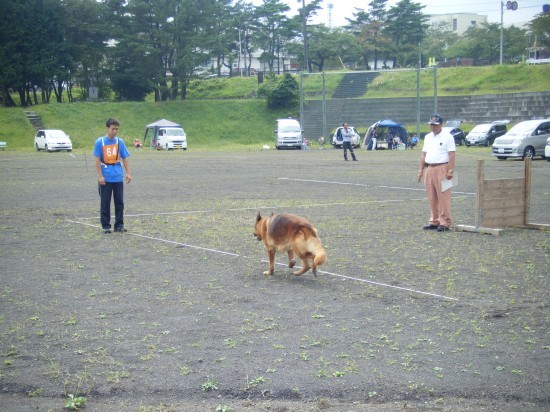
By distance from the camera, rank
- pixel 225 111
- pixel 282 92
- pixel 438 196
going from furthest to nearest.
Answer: pixel 282 92
pixel 225 111
pixel 438 196

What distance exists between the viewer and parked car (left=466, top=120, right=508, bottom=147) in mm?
50812

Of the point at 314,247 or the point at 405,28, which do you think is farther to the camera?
the point at 405,28

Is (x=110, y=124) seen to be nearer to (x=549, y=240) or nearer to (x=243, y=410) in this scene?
(x=549, y=240)

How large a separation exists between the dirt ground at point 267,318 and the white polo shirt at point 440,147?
134 cm

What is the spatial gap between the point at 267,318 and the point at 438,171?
6.44 m

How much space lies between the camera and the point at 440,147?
12.5 meters

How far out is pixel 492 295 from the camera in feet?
25.3

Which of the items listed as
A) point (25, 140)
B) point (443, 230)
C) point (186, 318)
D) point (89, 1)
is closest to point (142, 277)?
point (186, 318)

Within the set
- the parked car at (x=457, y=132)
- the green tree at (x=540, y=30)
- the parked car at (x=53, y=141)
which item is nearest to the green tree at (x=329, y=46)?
the green tree at (x=540, y=30)

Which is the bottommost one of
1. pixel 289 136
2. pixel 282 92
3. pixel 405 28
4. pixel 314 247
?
pixel 314 247

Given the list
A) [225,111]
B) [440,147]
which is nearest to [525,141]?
[440,147]

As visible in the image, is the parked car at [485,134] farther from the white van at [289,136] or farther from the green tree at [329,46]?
the green tree at [329,46]

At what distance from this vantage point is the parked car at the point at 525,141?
33.2m

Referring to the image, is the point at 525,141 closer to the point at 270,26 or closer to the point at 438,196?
the point at 438,196
